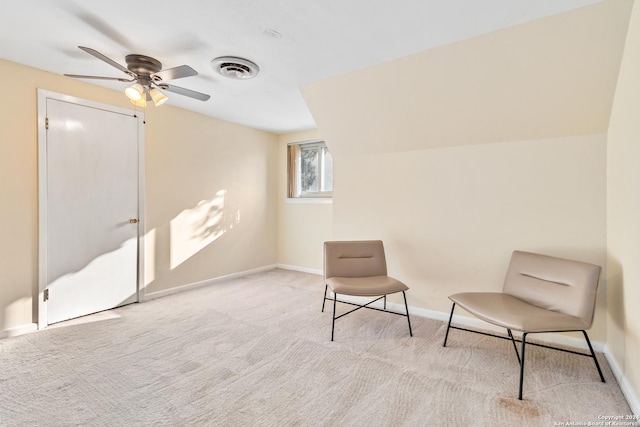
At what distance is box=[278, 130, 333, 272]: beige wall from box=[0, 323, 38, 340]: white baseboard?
3177 mm

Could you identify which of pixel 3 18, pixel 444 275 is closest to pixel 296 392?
pixel 444 275

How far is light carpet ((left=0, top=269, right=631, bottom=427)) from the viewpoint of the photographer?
1.59 m

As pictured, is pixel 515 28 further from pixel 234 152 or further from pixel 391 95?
pixel 234 152

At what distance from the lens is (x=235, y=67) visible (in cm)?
250

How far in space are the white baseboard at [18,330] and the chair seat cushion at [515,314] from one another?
11.6 feet

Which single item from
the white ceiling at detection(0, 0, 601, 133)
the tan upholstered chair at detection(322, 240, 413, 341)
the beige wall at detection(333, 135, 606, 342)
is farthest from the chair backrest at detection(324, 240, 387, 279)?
the white ceiling at detection(0, 0, 601, 133)

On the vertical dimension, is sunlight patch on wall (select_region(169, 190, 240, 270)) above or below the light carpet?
above

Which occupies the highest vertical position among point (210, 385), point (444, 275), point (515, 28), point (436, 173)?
point (515, 28)

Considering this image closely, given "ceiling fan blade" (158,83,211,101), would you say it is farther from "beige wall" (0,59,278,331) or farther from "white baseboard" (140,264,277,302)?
"white baseboard" (140,264,277,302)

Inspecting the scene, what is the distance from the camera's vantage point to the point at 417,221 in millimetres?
3047

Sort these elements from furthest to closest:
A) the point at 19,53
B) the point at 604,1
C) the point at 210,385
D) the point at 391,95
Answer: the point at 391,95, the point at 19,53, the point at 210,385, the point at 604,1

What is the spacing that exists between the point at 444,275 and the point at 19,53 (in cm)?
404

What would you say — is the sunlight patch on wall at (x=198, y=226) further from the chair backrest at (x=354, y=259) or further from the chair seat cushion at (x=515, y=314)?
the chair seat cushion at (x=515, y=314)

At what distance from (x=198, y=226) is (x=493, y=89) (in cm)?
356
